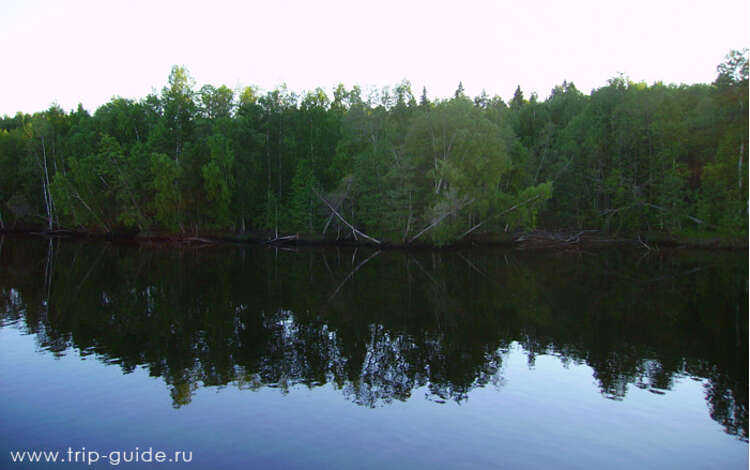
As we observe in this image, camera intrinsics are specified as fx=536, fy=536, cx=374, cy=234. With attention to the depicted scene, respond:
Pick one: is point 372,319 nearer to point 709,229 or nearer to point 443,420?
point 443,420

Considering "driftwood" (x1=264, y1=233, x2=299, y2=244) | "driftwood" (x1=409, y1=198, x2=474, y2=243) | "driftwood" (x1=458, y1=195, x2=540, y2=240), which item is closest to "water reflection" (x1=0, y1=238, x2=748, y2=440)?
"driftwood" (x1=409, y1=198, x2=474, y2=243)

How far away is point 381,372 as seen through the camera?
14.2m

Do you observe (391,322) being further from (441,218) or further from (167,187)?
(167,187)

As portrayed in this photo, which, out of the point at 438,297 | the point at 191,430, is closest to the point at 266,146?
the point at 438,297

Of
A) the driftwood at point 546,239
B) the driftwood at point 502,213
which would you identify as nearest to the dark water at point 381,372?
the driftwood at point 502,213

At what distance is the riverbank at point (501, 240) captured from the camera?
46156 mm

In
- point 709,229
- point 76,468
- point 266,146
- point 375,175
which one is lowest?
point 76,468

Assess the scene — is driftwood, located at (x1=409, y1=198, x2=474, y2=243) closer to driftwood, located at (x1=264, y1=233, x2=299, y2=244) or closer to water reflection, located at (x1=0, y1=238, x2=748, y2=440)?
water reflection, located at (x1=0, y1=238, x2=748, y2=440)

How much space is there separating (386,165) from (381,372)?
36.1 meters

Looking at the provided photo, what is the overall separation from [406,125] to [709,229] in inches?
1094

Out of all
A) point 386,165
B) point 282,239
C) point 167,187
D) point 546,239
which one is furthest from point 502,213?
point 167,187

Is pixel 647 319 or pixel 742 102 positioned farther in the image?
pixel 742 102

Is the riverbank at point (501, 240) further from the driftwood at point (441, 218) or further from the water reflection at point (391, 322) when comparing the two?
the water reflection at point (391, 322)

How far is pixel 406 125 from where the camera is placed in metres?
50.3
